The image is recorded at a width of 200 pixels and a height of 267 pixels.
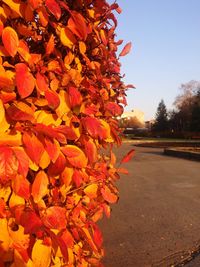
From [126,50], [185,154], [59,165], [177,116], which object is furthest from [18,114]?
[177,116]

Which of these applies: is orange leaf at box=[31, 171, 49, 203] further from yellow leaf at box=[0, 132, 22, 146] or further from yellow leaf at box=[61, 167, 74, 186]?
yellow leaf at box=[0, 132, 22, 146]

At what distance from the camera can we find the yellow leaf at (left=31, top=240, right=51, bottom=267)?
146 cm

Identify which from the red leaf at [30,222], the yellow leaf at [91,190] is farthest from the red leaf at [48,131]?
the yellow leaf at [91,190]

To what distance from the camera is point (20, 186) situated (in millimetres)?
1432

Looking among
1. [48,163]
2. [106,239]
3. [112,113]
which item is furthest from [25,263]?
[106,239]

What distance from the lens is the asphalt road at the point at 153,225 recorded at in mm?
3840

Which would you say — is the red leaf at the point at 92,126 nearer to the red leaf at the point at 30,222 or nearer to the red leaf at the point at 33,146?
the red leaf at the point at 33,146

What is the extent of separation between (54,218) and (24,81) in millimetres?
573

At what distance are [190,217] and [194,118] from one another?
173 ft

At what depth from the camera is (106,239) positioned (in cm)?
434

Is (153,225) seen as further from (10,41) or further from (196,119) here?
(196,119)

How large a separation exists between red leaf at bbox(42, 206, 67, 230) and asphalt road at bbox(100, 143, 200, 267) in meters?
2.31

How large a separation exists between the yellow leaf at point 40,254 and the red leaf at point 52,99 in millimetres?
566

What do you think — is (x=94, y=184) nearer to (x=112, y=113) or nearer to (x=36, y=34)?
(x=112, y=113)
